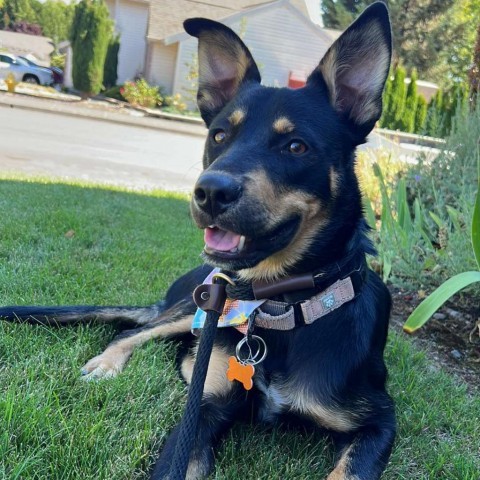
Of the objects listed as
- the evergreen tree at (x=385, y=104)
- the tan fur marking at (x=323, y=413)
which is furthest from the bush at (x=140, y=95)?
the tan fur marking at (x=323, y=413)

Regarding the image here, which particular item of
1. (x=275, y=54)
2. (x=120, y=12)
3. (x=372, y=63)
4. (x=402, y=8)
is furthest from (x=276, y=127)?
Answer: (x=402, y=8)

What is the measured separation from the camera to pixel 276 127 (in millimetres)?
2375

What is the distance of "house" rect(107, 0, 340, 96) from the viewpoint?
96.8 feet

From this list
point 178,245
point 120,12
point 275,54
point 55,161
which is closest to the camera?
point 178,245

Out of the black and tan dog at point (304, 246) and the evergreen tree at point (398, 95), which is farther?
the evergreen tree at point (398, 95)

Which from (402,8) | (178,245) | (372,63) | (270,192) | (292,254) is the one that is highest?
(372,63)

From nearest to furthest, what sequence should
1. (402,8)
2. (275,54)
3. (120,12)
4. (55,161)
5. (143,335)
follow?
1. (143,335)
2. (55,161)
3. (275,54)
4. (120,12)
5. (402,8)

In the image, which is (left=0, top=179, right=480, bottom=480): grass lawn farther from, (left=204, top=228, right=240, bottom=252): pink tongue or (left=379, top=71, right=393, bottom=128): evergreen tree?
(left=379, top=71, right=393, bottom=128): evergreen tree

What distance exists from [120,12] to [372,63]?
1437 inches

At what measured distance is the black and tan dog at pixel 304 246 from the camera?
207 cm

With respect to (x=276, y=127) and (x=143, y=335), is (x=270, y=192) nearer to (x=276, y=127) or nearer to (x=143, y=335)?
(x=276, y=127)

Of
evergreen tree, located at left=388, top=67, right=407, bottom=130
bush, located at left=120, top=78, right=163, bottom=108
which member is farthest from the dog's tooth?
bush, located at left=120, top=78, right=163, bottom=108

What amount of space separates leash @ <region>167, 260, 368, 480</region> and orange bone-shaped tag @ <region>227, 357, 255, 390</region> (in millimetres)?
93

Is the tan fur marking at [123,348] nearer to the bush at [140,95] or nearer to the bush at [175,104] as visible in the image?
the bush at [175,104]
